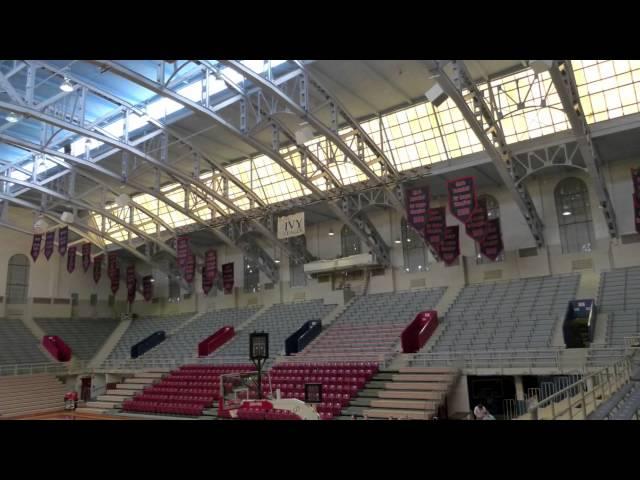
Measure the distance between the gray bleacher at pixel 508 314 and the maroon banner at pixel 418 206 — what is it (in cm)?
484

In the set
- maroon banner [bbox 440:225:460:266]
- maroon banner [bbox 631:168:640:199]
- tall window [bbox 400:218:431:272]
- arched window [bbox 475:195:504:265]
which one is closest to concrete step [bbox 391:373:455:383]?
maroon banner [bbox 440:225:460:266]

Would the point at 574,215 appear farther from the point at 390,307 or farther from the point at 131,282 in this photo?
the point at 131,282

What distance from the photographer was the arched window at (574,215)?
2478 centimetres

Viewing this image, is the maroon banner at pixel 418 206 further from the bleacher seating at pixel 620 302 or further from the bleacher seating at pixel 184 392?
the bleacher seating at pixel 184 392

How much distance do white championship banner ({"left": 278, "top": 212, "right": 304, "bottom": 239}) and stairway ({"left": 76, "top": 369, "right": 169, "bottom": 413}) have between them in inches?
425

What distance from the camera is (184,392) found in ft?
83.6

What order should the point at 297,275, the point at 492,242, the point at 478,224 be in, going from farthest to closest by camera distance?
the point at 297,275
the point at 492,242
the point at 478,224

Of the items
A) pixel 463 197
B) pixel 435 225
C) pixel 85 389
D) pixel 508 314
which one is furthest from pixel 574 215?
pixel 85 389

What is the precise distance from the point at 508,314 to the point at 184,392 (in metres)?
15.7

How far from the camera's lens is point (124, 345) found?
37.6 metres

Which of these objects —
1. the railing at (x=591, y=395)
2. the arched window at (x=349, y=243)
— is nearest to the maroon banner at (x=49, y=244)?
the arched window at (x=349, y=243)
